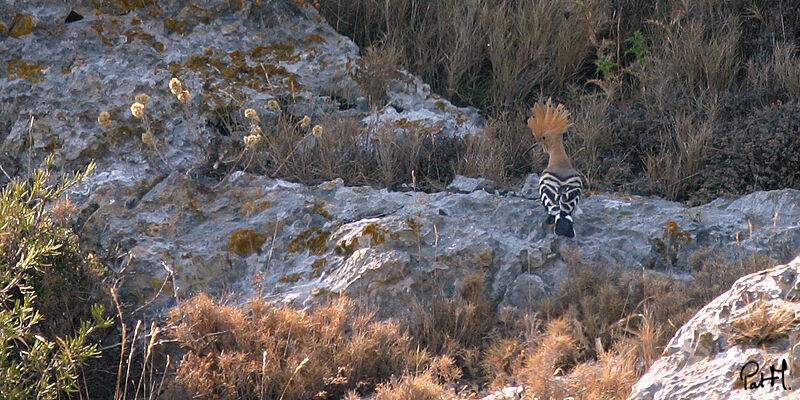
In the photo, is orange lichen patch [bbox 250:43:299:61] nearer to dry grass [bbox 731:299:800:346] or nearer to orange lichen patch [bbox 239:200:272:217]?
orange lichen patch [bbox 239:200:272:217]

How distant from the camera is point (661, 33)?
23.6ft

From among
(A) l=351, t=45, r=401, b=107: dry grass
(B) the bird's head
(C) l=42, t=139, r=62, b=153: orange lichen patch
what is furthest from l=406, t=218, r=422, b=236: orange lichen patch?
(C) l=42, t=139, r=62, b=153: orange lichen patch

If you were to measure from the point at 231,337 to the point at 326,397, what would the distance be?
52 cm

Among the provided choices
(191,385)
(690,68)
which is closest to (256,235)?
(191,385)

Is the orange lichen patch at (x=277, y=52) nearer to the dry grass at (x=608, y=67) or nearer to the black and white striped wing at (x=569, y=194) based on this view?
the dry grass at (x=608, y=67)

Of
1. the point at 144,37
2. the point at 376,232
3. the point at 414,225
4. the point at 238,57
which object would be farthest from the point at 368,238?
the point at 144,37

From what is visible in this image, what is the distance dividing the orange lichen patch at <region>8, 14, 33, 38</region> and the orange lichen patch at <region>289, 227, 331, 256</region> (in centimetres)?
262

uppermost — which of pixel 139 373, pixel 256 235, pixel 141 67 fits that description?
pixel 141 67

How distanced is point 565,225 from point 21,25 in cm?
384

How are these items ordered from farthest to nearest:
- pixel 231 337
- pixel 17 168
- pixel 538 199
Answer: pixel 17 168 < pixel 538 199 < pixel 231 337

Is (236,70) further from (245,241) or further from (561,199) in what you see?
(561,199)

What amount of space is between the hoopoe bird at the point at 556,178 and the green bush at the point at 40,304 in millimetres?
2303

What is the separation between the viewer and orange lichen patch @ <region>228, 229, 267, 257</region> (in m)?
4.86

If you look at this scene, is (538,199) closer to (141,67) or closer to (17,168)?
(141,67)
